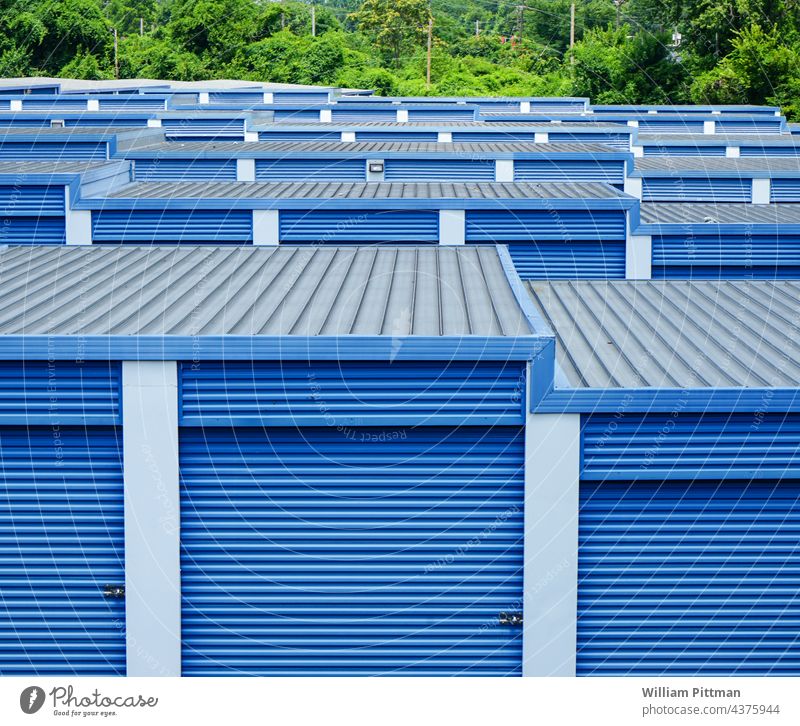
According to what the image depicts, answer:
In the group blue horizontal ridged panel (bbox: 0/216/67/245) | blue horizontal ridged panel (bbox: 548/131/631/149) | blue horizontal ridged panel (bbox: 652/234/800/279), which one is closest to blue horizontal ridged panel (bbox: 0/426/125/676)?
blue horizontal ridged panel (bbox: 0/216/67/245)

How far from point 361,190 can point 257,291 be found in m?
10.6

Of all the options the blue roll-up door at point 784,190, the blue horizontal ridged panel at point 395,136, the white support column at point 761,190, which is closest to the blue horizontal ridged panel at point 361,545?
the white support column at point 761,190

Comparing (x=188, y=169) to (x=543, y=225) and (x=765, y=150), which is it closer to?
(x=543, y=225)

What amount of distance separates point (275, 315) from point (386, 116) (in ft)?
110

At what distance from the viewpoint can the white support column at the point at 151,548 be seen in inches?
371

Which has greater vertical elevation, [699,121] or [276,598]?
[699,121]

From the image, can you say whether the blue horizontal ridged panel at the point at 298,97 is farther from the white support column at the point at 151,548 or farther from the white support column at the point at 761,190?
the white support column at the point at 151,548

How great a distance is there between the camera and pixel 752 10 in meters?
64.7

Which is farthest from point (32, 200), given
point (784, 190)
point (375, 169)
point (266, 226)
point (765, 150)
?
point (765, 150)

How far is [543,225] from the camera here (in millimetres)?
19438

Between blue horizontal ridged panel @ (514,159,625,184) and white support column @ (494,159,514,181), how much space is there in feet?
0.50

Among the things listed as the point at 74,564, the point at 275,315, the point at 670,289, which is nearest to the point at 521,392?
the point at 275,315
